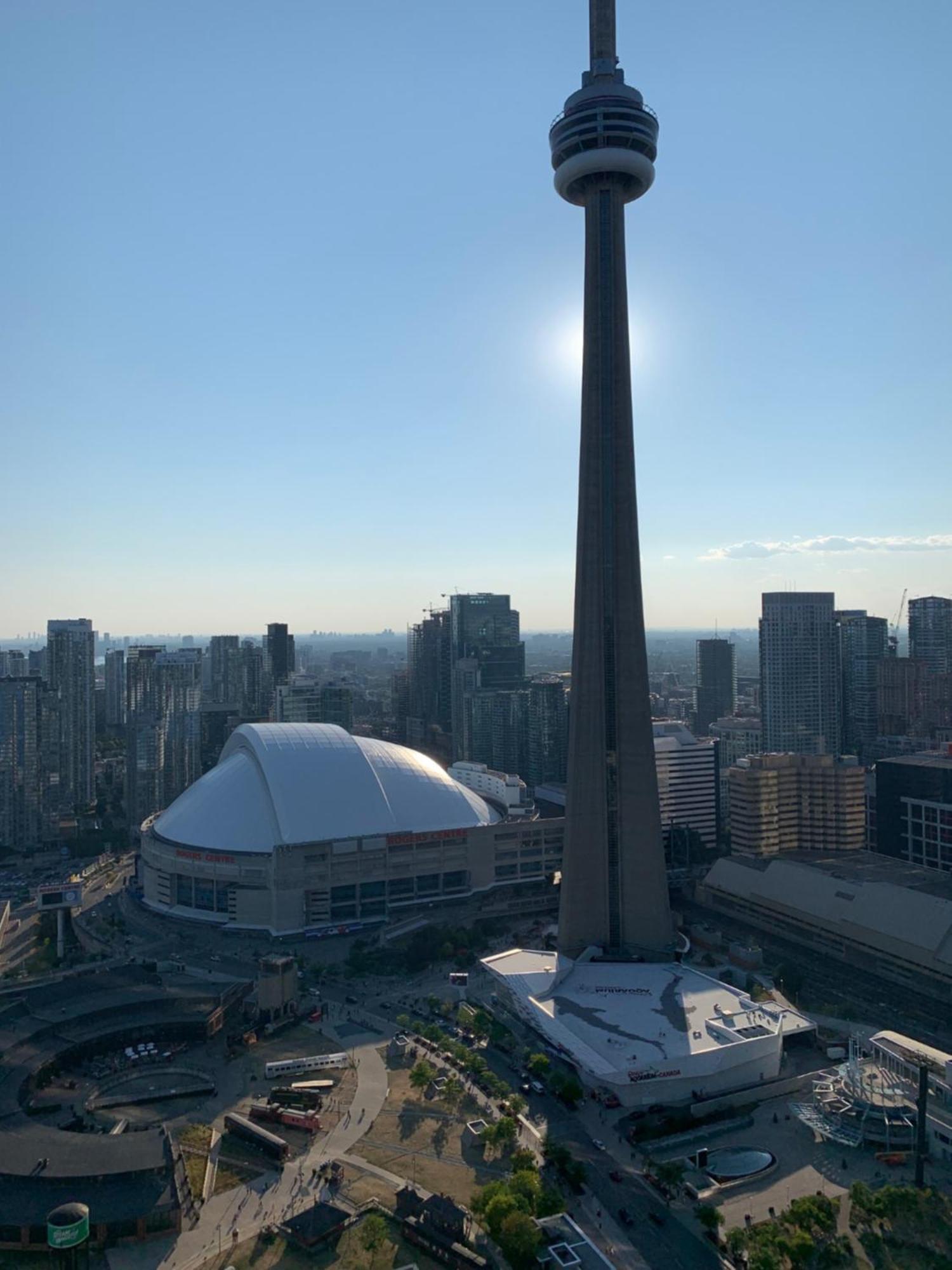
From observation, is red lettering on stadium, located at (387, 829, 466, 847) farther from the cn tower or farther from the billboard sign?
the billboard sign

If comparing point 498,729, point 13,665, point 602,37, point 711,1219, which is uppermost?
point 602,37

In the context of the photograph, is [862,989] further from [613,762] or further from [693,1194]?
[693,1194]

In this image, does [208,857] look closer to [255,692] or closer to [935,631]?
[255,692]

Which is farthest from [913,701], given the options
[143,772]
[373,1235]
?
[373,1235]

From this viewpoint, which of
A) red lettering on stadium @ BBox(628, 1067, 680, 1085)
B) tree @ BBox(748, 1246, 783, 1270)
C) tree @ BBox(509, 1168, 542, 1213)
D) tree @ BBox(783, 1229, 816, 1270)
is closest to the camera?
tree @ BBox(748, 1246, 783, 1270)

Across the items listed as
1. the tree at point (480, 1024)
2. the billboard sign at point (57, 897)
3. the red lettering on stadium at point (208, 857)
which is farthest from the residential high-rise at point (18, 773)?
the tree at point (480, 1024)

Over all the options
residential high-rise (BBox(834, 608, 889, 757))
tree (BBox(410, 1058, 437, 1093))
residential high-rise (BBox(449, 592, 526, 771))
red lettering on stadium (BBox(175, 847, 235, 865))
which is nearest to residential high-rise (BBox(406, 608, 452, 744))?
residential high-rise (BBox(449, 592, 526, 771))
